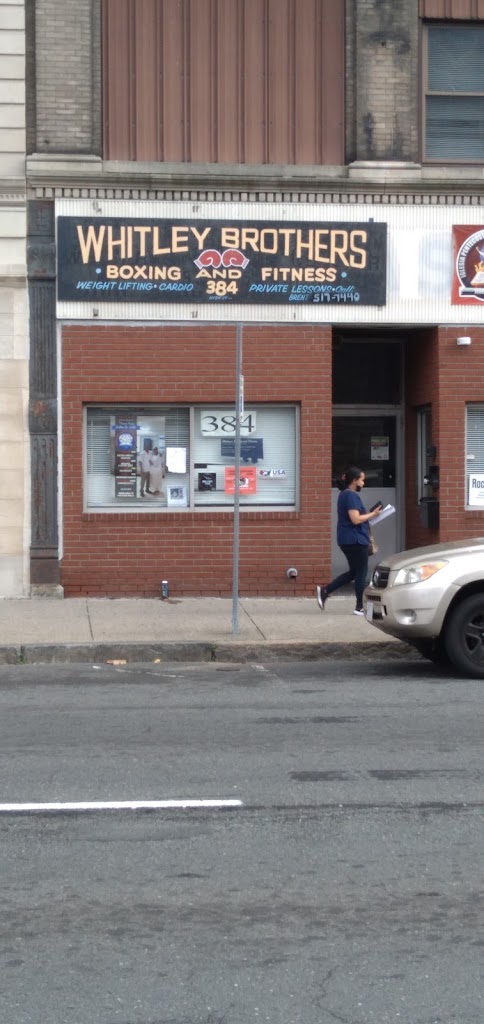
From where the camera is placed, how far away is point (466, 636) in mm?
10898

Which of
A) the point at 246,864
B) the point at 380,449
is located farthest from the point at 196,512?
the point at 246,864

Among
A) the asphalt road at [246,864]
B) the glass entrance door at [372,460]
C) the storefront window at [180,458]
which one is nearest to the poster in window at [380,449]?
the glass entrance door at [372,460]

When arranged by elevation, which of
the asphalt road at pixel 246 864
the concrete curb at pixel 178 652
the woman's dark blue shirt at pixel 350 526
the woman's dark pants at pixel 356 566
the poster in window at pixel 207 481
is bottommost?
the asphalt road at pixel 246 864

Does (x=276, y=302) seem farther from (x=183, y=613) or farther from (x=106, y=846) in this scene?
(x=106, y=846)

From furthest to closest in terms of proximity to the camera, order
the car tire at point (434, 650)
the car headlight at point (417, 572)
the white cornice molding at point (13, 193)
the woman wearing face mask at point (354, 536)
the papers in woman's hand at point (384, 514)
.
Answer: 1. the white cornice molding at point (13, 193)
2. the woman wearing face mask at point (354, 536)
3. the papers in woman's hand at point (384, 514)
4. the car tire at point (434, 650)
5. the car headlight at point (417, 572)

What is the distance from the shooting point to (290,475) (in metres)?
15.9

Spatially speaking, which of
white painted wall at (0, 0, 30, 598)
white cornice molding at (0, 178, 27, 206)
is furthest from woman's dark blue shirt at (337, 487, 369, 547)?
white cornice molding at (0, 178, 27, 206)

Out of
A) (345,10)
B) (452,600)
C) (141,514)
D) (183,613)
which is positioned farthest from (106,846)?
(345,10)

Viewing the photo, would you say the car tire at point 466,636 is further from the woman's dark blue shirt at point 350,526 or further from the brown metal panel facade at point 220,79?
the brown metal panel facade at point 220,79

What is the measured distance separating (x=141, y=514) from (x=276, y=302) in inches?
121

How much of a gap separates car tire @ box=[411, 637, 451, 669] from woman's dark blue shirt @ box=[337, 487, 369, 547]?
236 cm

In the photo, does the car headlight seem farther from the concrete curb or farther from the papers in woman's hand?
the papers in woman's hand

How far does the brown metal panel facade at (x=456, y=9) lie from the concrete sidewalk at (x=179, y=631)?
7371 mm

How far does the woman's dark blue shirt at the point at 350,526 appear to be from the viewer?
14.2 metres
